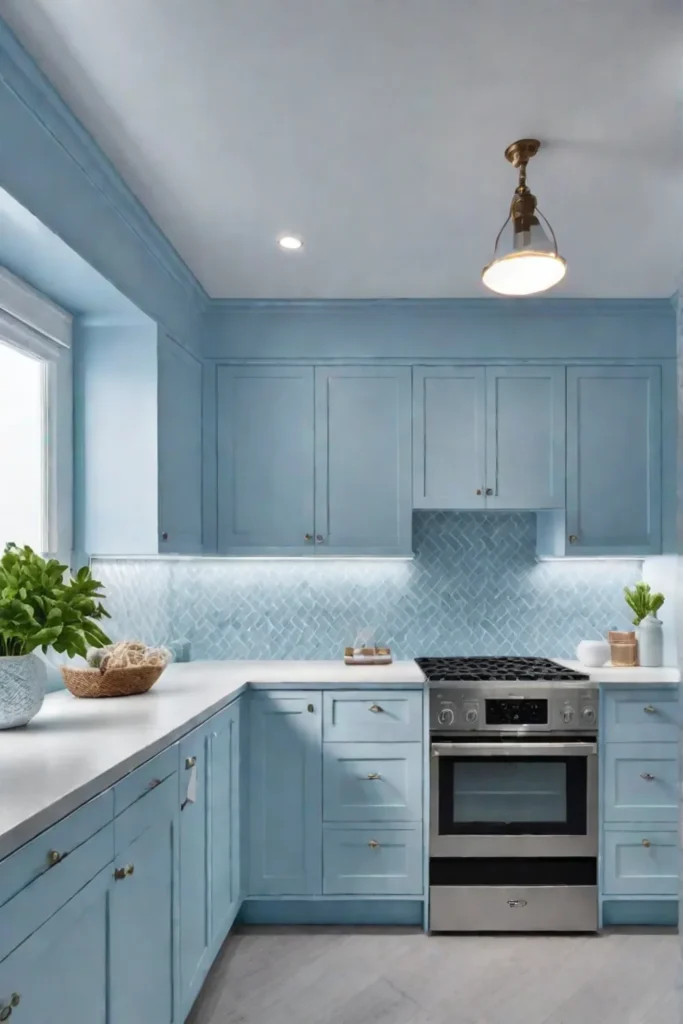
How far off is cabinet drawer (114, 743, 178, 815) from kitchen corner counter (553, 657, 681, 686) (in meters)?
1.82

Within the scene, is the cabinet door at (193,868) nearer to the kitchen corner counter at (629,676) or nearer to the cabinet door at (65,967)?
the cabinet door at (65,967)

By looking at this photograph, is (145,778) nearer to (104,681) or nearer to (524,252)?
(104,681)

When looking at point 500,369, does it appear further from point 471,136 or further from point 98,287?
point 98,287

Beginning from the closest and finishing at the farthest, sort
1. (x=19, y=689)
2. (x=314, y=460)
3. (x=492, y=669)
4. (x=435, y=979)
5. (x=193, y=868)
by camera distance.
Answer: (x=19, y=689) < (x=193, y=868) < (x=435, y=979) < (x=492, y=669) < (x=314, y=460)

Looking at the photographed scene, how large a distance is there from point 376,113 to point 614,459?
213 centimetres

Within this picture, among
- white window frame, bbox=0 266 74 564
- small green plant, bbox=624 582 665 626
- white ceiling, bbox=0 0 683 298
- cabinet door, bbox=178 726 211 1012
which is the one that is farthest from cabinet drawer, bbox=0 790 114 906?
small green plant, bbox=624 582 665 626

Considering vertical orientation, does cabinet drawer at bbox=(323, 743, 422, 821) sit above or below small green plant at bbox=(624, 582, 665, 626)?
below

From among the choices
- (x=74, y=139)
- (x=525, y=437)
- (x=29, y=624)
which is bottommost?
(x=29, y=624)

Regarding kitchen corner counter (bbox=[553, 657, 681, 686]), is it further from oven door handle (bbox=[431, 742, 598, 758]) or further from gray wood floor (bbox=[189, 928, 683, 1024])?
gray wood floor (bbox=[189, 928, 683, 1024])

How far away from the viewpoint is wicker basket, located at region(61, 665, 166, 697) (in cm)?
257

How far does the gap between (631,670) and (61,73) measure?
3016 mm

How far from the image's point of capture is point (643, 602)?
3.61 metres

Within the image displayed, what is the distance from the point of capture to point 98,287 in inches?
99.5

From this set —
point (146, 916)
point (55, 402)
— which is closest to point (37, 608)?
point (146, 916)
